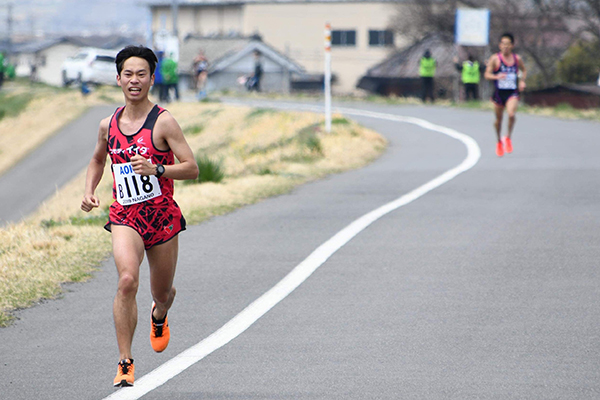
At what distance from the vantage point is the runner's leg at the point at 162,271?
566cm

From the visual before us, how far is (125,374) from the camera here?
16.8 ft

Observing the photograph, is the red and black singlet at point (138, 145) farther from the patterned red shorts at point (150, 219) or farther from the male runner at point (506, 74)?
the male runner at point (506, 74)

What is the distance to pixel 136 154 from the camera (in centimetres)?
541

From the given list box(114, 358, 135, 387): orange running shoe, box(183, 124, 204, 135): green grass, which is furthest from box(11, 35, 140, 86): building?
box(114, 358, 135, 387): orange running shoe

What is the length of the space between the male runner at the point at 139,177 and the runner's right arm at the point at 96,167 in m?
0.01

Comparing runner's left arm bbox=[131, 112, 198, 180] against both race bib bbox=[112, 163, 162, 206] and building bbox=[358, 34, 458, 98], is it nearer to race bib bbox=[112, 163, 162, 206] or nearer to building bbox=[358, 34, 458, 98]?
race bib bbox=[112, 163, 162, 206]

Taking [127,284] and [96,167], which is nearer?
[127,284]

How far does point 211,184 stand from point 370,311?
7655 mm

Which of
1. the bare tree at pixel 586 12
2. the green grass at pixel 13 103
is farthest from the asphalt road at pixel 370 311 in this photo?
the green grass at pixel 13 103

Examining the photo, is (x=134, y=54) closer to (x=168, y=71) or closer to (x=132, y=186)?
(x=132, y=186)

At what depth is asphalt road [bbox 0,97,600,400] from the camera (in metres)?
5.36

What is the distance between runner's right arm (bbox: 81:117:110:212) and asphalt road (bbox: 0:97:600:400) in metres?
0.95

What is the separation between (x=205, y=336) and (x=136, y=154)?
1.49m

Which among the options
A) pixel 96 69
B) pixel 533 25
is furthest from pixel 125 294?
pixel 533 25
